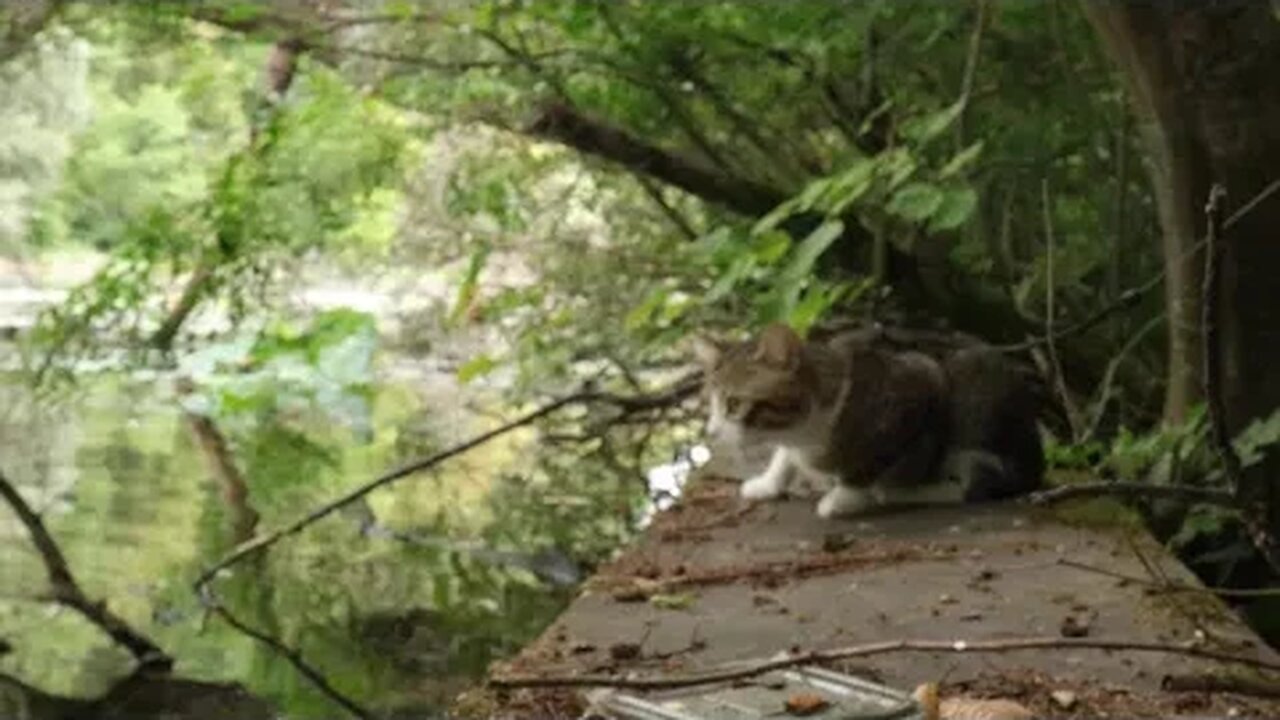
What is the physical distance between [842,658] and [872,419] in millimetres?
913

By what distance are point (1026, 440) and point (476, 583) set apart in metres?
1.33

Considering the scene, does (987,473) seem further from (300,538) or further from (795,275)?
(300,538)

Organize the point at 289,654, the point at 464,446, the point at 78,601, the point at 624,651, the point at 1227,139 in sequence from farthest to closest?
the point at 78,601, the point at 289,654, the point at 464,446, the point at 1227,139, the point at 624,651

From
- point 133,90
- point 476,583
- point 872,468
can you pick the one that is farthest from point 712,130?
point 872,468

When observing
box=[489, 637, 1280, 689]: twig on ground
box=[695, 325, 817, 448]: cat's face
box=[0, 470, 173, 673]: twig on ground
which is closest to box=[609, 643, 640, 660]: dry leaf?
box=[489, 637, 1280, 689]: twig on ground

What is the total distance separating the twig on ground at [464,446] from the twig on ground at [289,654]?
4cm

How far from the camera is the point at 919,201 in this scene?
2.58 metres

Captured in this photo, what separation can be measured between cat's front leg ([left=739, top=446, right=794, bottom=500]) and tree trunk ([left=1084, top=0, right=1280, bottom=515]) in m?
0.57

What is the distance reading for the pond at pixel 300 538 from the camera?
306 cm

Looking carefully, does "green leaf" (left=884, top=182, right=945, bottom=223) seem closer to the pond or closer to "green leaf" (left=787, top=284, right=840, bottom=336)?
"green leaf" (left=787, top=284, right=840, bottom=336)

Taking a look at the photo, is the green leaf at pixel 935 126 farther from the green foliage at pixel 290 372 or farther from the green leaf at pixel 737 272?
the green foliage at pixel 290 372

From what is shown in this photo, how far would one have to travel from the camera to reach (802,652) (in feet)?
5.52

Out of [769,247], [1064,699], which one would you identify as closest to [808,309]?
[769,247]

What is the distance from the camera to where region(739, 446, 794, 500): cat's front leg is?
104 inches
